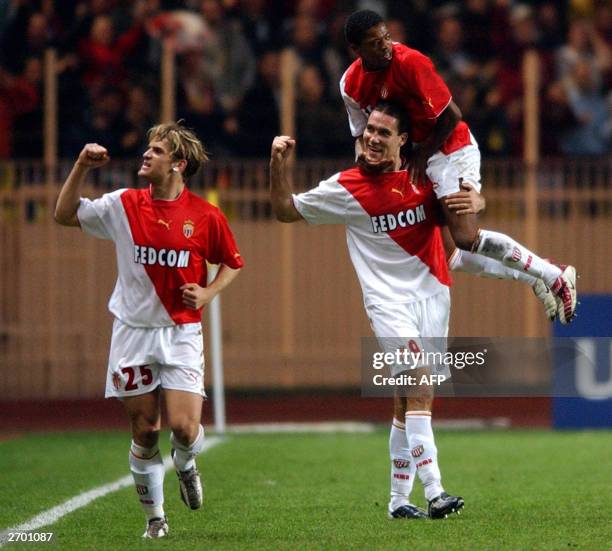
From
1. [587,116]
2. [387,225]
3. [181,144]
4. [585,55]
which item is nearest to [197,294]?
[181,144]

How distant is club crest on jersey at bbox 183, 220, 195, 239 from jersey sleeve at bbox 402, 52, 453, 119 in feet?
5.08

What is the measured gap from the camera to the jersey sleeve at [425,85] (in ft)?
28.1

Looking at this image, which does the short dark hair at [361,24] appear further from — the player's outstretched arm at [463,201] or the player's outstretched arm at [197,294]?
the player's outstretched arm at [197,294]

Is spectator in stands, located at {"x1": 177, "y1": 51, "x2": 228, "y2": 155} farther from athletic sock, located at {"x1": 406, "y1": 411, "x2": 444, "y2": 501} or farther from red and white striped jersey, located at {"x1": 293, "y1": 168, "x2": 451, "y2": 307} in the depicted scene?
athletic sock, located at {"x1": 406, "y1": 411, "x2": 444, "y2": 501}

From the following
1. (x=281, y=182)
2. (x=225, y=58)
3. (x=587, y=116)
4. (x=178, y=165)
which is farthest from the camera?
(x=587, y=116)

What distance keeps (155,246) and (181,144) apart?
611 mm

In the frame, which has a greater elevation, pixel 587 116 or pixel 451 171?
pixel 587 116

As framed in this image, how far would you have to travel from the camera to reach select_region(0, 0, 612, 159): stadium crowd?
58.7 feet

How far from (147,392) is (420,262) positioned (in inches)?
72.1

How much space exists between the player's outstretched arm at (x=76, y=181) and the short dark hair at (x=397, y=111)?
1.66m

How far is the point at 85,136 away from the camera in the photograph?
18.0 metres

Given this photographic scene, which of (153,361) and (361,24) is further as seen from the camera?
(361,24)

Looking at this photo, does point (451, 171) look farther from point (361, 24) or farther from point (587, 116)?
point (587, 116)

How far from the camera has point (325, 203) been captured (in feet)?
28.6
